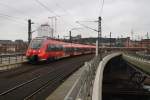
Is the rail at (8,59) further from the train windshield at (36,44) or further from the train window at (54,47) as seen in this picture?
the train window at (54,47)

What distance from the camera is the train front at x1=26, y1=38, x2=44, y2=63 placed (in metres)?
32.5

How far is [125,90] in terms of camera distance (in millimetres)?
33750

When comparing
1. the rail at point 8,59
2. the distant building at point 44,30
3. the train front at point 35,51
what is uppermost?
the distant building at point 44,30

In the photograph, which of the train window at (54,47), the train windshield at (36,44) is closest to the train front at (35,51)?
the train windshield at (36,44)

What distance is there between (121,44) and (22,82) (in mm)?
128171

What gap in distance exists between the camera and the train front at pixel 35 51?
32.5m

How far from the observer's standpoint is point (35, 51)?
107 feet

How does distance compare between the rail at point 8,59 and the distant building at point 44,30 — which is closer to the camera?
the rail at point 8,59

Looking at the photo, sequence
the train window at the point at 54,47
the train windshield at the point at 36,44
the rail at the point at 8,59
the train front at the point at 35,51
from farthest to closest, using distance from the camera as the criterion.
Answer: the train window at the point at 54,47, the train windshield at the point at 36,44, the train front at the point at 35,51, the rail at the point at 8,59

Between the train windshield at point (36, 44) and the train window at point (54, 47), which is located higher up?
the train windshield at point (36, 44)

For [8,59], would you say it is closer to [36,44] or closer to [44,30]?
[36,44]

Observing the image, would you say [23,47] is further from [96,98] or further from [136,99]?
[96,98]

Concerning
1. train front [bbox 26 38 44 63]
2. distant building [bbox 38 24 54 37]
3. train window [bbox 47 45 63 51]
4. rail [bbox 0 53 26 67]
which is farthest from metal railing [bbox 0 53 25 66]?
distant building [bbox 38 24 54 37]

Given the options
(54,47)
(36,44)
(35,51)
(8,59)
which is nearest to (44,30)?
(54,47)
